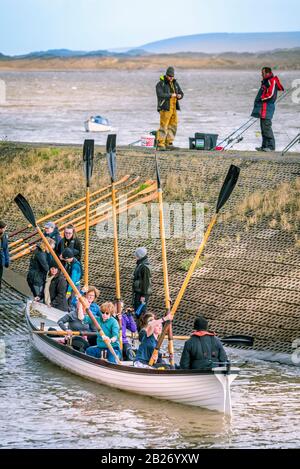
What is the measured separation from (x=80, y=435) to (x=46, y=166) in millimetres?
15924

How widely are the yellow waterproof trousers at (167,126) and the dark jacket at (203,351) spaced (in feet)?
40.8

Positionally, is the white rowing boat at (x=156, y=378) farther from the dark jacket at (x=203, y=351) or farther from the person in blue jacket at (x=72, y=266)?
the person in blue jacket at (x=72, y=266)

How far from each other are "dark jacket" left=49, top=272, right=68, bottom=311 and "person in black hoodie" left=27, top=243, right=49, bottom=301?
615 mm

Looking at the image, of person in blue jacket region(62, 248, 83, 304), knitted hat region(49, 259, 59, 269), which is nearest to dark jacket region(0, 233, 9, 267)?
knitted hat region(49, 259, 59, 269)

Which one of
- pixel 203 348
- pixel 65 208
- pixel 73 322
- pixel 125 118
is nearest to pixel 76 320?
pixel 73 322

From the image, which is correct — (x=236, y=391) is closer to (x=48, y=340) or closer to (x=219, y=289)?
(x=48, y=340)

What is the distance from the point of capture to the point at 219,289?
80.5 feet

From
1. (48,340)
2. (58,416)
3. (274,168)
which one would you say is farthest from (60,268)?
(274,168)

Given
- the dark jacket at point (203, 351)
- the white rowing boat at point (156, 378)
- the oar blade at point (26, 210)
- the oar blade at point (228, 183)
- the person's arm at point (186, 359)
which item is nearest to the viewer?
the white rowing boat at point (156, 378)

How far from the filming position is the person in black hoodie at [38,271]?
2372 centimetres

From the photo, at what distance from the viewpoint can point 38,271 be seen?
23.9m
